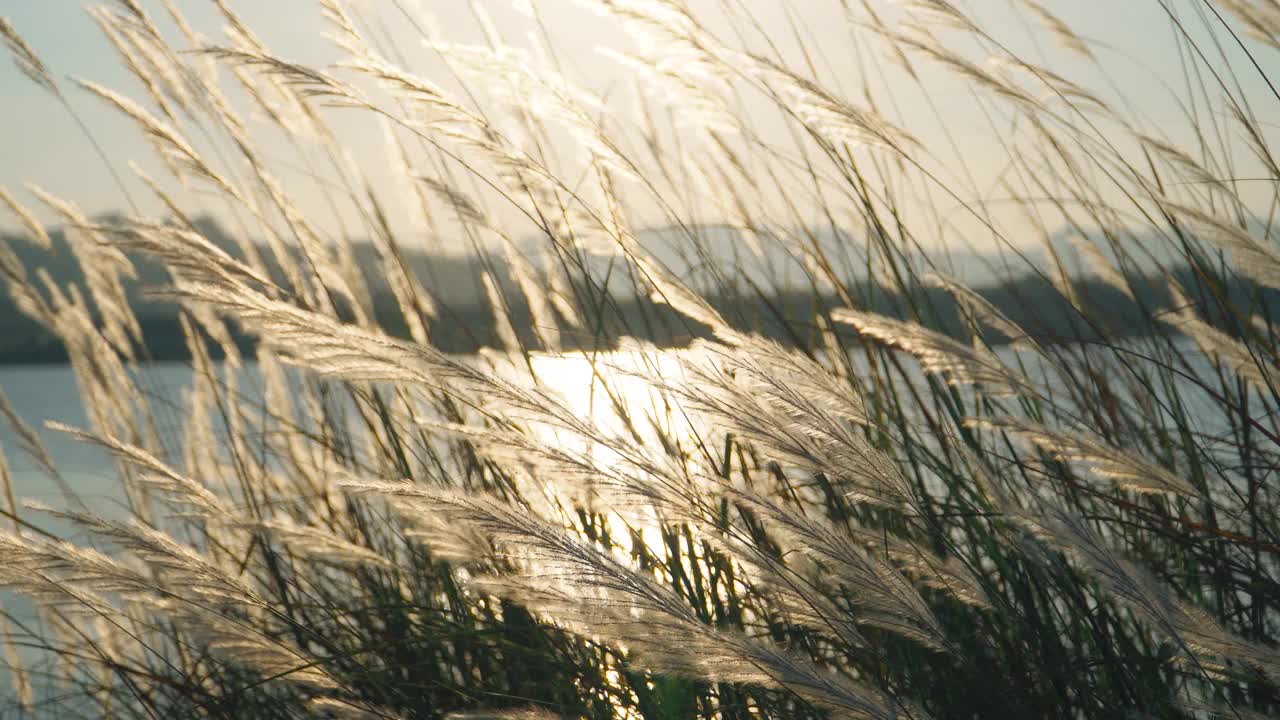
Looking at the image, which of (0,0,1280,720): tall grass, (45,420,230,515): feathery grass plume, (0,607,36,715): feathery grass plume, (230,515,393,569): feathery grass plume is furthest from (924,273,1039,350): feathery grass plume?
(0,607,36,715): feathery grass plume

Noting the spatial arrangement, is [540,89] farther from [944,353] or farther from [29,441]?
[29,441]

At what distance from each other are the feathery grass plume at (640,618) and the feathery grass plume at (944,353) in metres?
0.46

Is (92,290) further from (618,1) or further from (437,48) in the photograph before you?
(618,1)

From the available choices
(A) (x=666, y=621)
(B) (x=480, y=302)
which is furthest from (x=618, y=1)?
(A) (x=666, y=621)

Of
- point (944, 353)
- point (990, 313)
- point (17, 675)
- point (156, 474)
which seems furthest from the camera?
point (17, 675)

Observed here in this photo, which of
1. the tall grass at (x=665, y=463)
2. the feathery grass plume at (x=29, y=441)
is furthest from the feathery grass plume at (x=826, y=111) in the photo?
the feathery grass plume at (x=29, y=441)

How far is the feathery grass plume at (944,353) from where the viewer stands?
1153 millimetres

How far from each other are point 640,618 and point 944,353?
582mm

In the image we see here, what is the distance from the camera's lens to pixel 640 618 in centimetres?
85

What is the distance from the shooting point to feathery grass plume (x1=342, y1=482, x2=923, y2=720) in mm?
825

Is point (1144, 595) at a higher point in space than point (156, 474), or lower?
lower

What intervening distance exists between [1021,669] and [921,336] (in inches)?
20.2

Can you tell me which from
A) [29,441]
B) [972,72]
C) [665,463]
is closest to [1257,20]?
[972,72]

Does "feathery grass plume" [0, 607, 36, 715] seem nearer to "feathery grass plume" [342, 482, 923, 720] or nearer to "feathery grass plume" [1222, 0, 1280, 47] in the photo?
"feathery grass plume" [342, 482, 923, 720]
